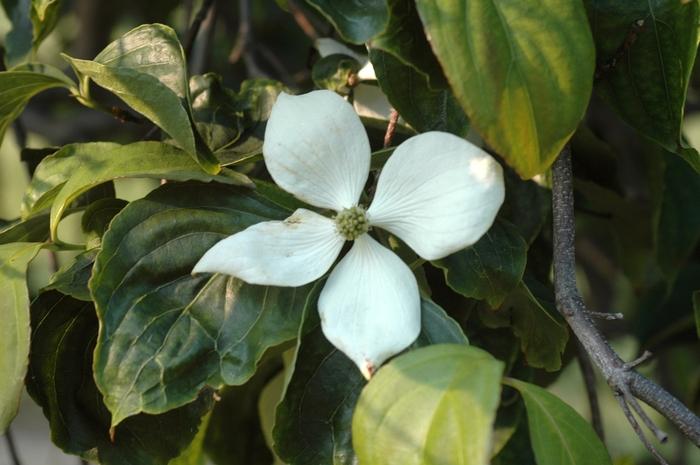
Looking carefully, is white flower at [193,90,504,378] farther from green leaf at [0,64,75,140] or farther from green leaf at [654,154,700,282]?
green leaf at [654,154,700,282]

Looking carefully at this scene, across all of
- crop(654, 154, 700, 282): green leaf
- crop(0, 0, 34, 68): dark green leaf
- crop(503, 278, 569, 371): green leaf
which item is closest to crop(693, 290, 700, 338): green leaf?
crop(503, 278, 569, 371): green leaf

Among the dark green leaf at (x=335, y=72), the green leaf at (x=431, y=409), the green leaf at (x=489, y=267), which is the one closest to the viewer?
the green leaf at (x=431, y=409)

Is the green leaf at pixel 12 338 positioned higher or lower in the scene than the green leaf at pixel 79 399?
higher

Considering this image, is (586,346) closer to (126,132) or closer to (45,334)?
(45,334)

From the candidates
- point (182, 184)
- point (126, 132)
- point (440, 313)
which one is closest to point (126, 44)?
point (182, 184)

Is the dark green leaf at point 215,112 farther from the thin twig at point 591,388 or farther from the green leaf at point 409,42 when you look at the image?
the thin twig at point 591,388

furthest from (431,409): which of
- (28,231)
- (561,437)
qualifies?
(28,231)

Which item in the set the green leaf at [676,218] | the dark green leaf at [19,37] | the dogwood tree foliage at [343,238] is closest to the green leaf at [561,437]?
the dogwood tree foliage at [343,238]
